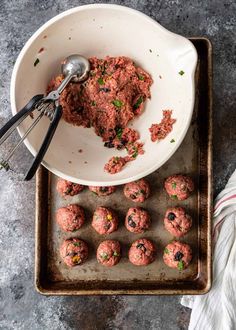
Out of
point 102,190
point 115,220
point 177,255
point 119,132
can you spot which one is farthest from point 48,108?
point 177,255

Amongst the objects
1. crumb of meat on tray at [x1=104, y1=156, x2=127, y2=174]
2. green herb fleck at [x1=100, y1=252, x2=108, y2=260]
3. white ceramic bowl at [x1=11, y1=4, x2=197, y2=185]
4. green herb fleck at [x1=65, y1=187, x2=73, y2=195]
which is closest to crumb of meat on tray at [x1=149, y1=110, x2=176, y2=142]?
white ceramic bowl at [x1=11, y1=4, x2=197, y2=185]

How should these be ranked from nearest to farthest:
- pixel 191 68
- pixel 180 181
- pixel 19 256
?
pixel 191 68 < pixel 180 181 < pixel 19 256

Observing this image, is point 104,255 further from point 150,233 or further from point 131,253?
point 150,233

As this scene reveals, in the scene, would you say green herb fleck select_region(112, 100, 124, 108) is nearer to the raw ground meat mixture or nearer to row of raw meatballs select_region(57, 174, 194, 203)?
the raw ground meat mixture

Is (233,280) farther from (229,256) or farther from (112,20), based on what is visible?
(112,20)

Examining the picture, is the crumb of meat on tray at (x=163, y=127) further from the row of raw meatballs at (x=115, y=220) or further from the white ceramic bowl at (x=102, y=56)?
the row of raw meatballs at (x=115, y=220)

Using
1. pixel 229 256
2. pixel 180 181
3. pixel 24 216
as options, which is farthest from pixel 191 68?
pixel 24 216

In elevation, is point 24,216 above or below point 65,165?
below
